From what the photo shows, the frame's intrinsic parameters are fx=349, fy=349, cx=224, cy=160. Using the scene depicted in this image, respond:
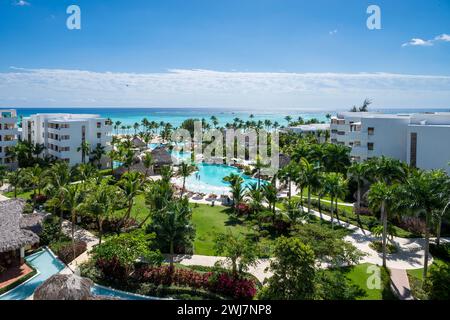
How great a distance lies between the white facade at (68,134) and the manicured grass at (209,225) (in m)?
25.7

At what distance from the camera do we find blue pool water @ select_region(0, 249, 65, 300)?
18781mm

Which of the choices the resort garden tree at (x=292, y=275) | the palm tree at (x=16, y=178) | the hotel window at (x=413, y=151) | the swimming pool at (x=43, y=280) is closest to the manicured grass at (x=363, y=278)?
the resort garden tree at (x=292, y=275)

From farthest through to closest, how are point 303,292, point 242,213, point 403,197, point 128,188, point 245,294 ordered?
1. point 242,213
2. point 128,188
3. point 403,197
4. point 245,294
5. point 303,292

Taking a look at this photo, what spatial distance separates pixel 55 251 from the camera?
24.3 meters

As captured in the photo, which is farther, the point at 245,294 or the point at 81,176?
the point at 81,176

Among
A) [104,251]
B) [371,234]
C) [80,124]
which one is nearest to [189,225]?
[104,251]

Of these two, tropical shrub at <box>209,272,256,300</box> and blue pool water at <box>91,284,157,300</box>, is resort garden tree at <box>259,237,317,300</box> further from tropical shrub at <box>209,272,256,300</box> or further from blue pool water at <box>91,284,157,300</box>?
blue pool water at <box>91,284,157,300</box>

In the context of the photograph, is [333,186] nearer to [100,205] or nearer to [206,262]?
[206,262]

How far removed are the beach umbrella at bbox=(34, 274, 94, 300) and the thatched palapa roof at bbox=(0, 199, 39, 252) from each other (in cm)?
619

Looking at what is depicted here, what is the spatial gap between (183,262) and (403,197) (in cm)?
1469

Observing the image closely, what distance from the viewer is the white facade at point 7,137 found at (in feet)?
168

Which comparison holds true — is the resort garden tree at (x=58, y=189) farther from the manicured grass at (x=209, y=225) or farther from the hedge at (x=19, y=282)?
the manicured grass at (x=209, y=225)

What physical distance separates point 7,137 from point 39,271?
3869cm

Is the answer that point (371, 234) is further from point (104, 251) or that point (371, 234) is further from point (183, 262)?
point (104, 251)
